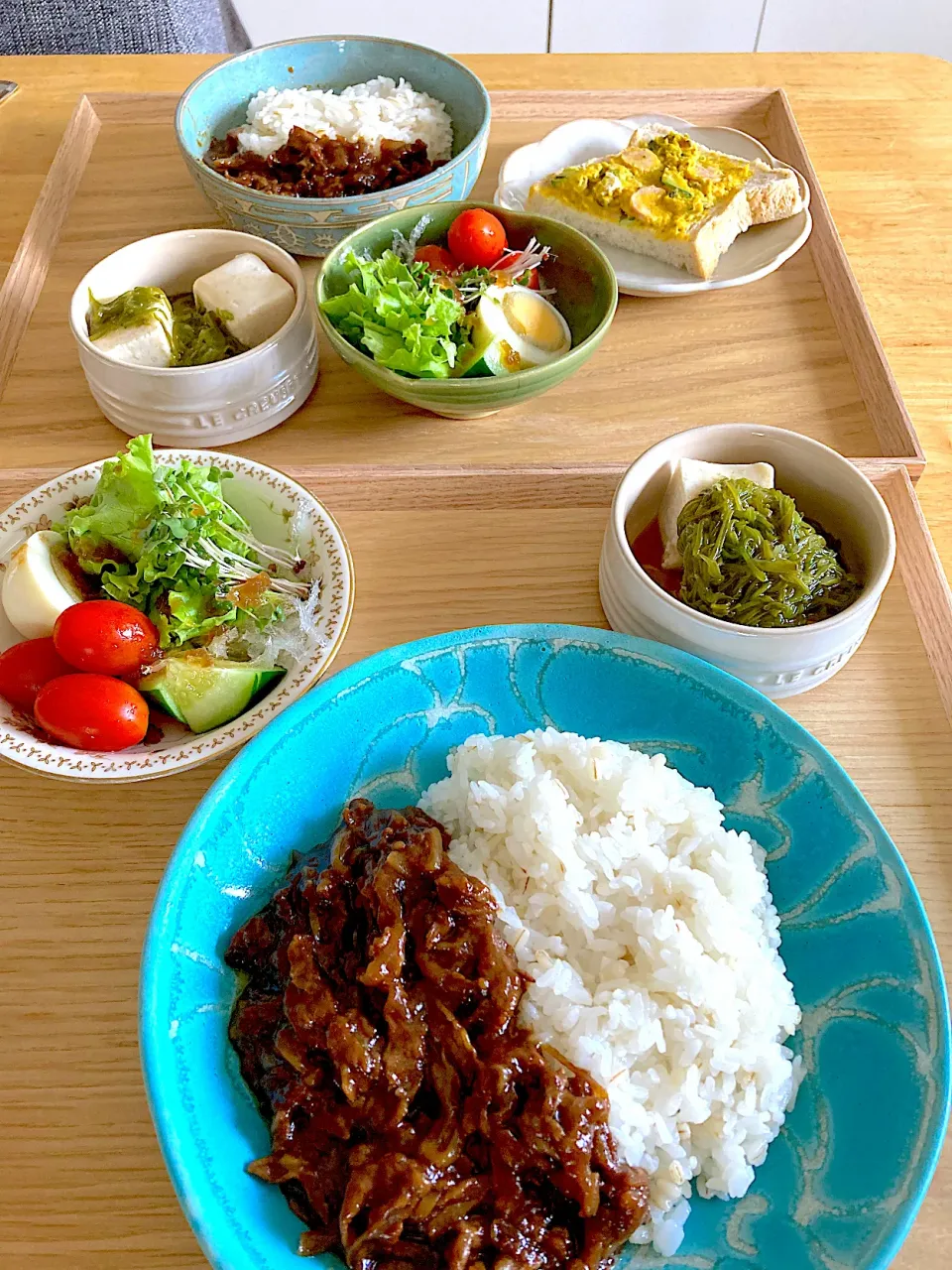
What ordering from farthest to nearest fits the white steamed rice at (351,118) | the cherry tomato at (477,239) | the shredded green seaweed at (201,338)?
the white steamed rice at (351,118) → the cherry tomato at (477,239) → the shredded green seaweed at (201,338)

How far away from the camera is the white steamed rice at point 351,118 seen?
2.59 meters

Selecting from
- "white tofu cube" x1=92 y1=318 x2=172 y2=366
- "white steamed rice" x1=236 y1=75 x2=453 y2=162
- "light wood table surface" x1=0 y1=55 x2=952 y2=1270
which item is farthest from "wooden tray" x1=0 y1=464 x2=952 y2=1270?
"white steamed rice" x1=236 y1=75 x2=453 y2=162

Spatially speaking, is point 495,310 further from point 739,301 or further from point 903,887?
point 903,887

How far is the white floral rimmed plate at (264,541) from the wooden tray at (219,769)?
0.47 feet

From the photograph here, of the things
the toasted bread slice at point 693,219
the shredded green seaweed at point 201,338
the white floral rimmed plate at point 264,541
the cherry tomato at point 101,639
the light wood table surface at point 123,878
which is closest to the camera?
the light wood table surface at point 123,878

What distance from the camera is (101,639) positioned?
5.32 ft

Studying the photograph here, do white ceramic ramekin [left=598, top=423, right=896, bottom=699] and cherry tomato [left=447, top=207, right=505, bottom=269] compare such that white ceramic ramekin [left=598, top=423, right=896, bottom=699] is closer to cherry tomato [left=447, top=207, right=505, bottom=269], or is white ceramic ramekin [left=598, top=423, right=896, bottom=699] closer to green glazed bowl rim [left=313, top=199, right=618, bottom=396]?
green glazed bowl rim [left=313, top=199, right=618, bottom=396]

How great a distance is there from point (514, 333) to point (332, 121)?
96 centimetres

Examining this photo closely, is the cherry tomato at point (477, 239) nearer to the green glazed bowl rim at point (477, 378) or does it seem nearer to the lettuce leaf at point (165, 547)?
the green glazed bowl rim at point (477, 378)

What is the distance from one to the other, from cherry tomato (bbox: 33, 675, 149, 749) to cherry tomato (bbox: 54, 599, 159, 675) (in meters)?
0.05

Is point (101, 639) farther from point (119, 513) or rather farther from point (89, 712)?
point (119, 513)

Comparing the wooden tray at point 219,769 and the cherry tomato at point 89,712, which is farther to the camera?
the cherry tomato at point 89,712

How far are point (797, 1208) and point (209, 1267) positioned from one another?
0.75 metres

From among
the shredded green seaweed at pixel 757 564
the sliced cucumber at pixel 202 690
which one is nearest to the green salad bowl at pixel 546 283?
the shredded green seaweed at pixel 757 564
